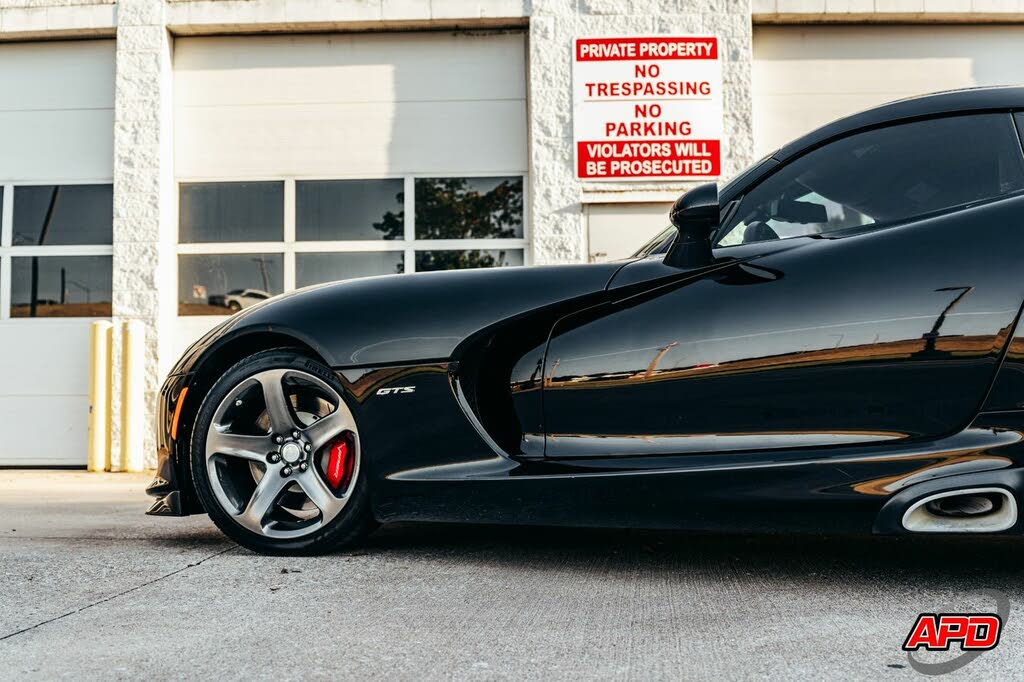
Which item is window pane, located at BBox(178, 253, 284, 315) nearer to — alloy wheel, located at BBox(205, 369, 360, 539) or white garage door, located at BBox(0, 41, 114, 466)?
white garage door, located at BBox(0, 41, 114, 466)

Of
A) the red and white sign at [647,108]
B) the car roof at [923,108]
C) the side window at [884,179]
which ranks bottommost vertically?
the side window at [884,179]

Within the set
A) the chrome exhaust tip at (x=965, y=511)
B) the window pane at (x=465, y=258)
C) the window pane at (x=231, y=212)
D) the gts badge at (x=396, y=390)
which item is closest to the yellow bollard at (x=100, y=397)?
the window pane at (x=231, y=212)

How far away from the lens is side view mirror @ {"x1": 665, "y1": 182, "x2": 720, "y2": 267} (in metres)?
2.61

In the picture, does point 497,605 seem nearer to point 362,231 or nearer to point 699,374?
point 699,374

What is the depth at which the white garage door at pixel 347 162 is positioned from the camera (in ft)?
26.5

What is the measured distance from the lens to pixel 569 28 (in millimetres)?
7934

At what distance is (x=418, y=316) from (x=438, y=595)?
814 mm

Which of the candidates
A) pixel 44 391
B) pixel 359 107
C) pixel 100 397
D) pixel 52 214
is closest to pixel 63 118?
pixel 52 214

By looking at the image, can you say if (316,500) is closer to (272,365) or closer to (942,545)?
(272,365)

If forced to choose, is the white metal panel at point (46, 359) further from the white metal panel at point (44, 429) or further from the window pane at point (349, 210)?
the window pane at point (349, 210)

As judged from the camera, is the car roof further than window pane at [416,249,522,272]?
No

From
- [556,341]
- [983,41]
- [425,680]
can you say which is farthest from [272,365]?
[983,41]

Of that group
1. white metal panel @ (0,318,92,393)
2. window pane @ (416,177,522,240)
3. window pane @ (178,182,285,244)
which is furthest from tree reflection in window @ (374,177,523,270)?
white metal panel @ (0,318,92,393)

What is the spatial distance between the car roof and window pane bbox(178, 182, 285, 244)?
6019 millimetres
